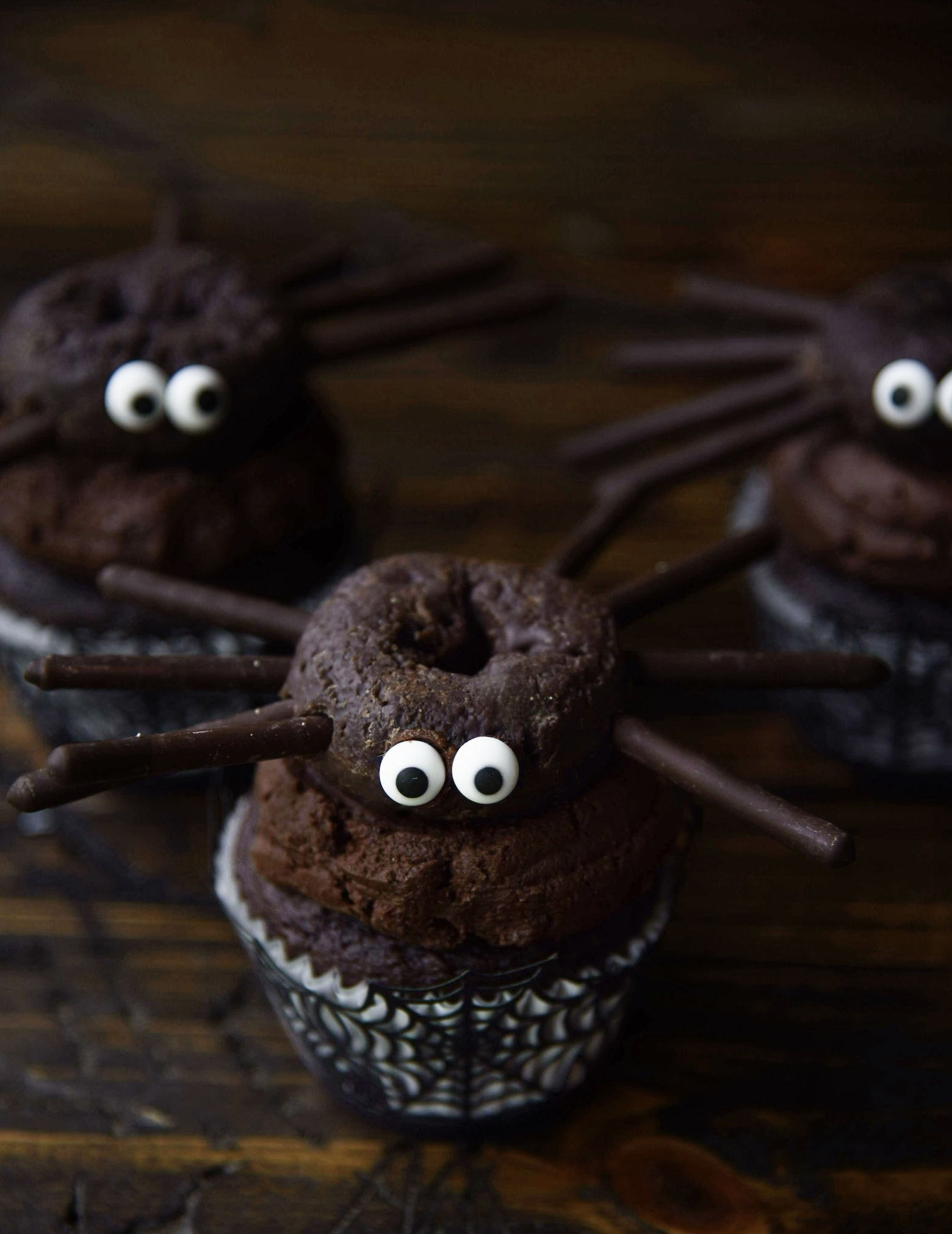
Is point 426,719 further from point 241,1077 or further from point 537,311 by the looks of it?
point 537,311

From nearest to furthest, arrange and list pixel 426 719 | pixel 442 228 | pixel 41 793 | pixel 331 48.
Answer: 1. pixel 41 793
2. pixel 426 719
3. pixel 442 228
4. pixel 331 48

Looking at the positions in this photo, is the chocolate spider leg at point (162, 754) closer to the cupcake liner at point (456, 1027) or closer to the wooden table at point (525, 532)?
the cupcake liner at point (456, 1027)

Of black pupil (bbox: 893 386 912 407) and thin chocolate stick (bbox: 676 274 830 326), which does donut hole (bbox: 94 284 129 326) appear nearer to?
thin chocolate stick (bbox: 676 274 830 326)

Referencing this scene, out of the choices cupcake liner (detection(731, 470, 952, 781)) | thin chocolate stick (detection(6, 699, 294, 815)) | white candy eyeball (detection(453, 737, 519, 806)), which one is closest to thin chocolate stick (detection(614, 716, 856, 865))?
white candy eyeball (detection(453, 737, 519, 806))

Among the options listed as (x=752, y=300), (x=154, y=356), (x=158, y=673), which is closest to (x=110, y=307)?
(x=154, y=356)

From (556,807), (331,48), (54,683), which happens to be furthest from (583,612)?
(331,48)

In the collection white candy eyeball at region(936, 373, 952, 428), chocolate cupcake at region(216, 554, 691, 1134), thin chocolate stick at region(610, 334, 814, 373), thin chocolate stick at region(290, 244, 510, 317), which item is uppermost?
thin chocolate stick at region(290, 244, 510, 317)
